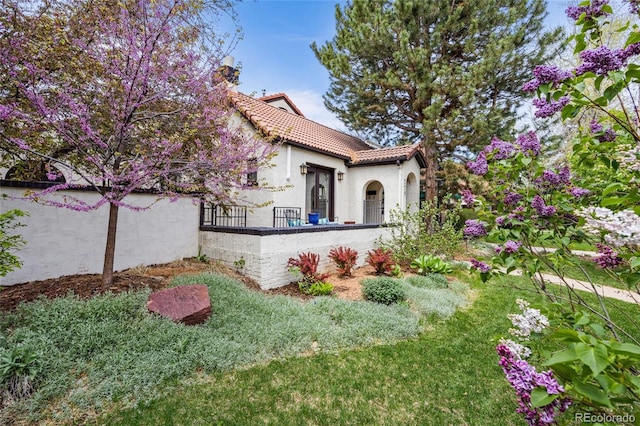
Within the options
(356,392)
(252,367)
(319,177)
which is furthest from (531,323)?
(319,177)

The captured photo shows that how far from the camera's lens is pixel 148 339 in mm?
4012

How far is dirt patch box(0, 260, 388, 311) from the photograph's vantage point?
16.6 feet

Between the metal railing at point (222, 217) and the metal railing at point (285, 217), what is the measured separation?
1.11 metres

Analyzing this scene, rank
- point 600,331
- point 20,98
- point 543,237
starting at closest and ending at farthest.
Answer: point 600,331 → point 543,237 → point 20,98

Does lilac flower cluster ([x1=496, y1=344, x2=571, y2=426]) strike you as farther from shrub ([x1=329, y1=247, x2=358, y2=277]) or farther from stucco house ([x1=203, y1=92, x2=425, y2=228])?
stucco house ([x1=203, y1=92, x2=425, y2=228])

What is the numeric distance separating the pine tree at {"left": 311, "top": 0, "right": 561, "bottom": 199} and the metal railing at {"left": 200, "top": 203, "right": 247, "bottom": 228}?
29.7 ft

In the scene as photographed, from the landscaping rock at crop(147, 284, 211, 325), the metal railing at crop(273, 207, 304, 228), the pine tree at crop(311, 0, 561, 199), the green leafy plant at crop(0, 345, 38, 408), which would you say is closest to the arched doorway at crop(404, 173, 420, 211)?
the pine tree at crop(311, 0, 561, 199)

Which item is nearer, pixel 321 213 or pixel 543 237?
pixel 543 237

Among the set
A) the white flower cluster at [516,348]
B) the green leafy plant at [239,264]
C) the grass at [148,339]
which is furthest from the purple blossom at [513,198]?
the green leafy plant at [239,264]

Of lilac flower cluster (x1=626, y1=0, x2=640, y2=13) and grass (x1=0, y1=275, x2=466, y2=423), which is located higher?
lilac flower cluster (x1=626, y1=0, x2=640, y2=13)

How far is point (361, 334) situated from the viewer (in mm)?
4887

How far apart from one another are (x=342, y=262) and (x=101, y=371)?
584 centimetres

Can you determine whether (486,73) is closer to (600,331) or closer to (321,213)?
(321,213)

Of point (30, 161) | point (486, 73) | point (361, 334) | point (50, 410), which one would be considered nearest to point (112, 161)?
point (30, 161)
